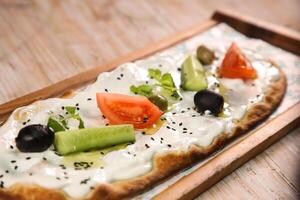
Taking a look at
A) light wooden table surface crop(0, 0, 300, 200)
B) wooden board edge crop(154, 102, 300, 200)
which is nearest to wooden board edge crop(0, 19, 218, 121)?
light wooden table surface crop(0, 0, 300, 200)

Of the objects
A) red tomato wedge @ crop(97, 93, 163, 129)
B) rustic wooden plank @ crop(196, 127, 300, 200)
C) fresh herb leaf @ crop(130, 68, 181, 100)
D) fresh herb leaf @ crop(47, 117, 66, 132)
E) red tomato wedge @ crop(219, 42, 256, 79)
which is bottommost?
rustic wooden plank @ crop(196, 127, 300, 200)

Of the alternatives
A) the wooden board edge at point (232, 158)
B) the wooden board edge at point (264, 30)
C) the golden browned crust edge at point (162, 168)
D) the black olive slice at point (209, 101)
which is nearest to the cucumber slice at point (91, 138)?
the golden browned crust edge at point (162, 168)

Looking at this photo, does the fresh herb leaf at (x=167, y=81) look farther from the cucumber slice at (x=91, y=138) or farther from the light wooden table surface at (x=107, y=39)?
the light wooden table surface at (x=107, y=39)

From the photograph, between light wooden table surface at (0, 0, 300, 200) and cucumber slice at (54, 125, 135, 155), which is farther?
light wooden table surface at (0, 0, 300, 200)

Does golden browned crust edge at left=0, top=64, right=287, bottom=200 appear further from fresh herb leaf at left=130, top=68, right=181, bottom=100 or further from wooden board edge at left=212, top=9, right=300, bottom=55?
wooden board edge at left=212, top=9, right=300, bottom=55

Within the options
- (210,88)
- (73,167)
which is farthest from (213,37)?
(73,167)
